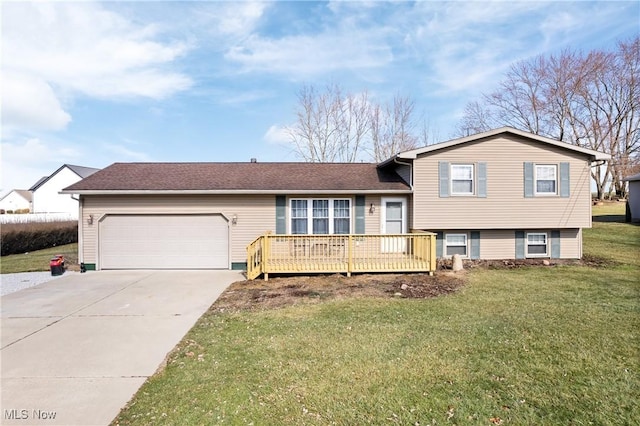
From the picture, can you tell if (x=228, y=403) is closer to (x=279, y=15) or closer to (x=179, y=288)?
(x=179, y=288)

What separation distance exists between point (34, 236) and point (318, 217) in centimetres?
1519

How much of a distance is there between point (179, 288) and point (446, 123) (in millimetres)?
25001

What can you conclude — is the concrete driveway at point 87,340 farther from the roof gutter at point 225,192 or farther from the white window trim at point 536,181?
the white window trim at point 536,181

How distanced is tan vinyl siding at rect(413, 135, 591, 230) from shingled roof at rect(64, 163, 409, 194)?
3.08ft

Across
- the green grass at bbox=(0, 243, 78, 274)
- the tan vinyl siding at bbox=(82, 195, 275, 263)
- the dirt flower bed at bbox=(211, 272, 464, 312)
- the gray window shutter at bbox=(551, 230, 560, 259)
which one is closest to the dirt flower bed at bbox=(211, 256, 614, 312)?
the dirt flower bed at bbox=(211, 272, 464, 312)

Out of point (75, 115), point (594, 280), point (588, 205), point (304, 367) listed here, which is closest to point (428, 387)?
point (304, 367)

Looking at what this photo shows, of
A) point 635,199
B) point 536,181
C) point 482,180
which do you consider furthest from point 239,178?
point 635,199

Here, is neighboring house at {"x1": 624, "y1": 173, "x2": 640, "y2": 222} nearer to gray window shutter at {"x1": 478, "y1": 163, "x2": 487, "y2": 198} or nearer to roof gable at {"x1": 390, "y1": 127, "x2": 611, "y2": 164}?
roof gable at {"x1": 390, "y1": 127, "x2": 611, "y2": 164}

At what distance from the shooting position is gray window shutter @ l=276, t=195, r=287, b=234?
36.1 ft

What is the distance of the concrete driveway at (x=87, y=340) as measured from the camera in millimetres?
3420

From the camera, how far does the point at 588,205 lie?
1081 centimetres

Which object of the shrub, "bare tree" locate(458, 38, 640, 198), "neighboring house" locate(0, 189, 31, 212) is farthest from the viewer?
"neighboring house" locate(0, 189, 31, 212)

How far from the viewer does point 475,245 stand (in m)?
11.2

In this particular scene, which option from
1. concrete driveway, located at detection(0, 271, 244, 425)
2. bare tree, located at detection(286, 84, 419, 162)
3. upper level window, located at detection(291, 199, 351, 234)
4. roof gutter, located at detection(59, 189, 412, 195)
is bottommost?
concrete driveway, located at detection(0, 271, 244, 425)
